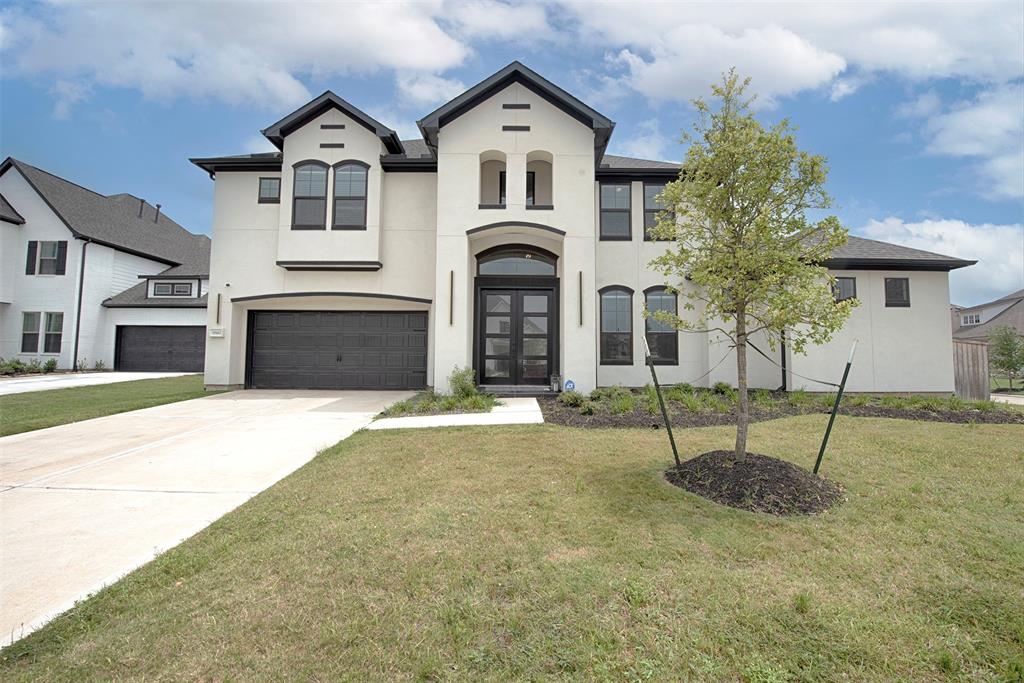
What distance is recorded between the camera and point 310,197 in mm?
12781

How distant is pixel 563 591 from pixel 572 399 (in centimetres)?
750

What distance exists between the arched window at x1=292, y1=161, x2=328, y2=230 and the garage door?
2626mm

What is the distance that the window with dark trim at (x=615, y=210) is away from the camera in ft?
43.0

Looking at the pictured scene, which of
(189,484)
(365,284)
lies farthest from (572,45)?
(189,484)

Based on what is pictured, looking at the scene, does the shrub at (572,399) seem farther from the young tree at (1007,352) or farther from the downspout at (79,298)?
the downspout at (79,298)

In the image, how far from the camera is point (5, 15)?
26.6ft

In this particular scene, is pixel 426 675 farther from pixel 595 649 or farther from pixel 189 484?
pixel 189 484

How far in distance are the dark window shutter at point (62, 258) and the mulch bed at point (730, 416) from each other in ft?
77.7

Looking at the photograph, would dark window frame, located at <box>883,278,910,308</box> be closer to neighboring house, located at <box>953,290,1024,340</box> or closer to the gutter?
the gutter

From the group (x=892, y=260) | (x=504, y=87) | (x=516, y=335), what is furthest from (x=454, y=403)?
(x=892, y=260)

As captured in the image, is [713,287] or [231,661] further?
[713,287]

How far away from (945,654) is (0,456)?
32.8 ft

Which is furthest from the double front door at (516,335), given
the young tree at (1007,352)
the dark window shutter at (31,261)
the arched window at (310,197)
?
the dark window shutter at (31,261)

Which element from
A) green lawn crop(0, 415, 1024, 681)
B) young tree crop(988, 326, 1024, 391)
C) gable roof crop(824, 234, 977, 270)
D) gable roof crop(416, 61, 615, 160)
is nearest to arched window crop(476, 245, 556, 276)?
gable roof crop(416, 61, 615, 160)
